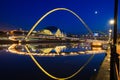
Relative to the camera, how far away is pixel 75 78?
1823cm

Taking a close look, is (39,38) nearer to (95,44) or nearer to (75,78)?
(95,44)

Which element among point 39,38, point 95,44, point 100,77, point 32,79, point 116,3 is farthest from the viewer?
point 39,38

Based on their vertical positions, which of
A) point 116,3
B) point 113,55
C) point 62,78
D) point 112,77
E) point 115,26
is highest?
point 116,3

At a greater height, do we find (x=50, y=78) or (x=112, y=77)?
(x=112, y=77)

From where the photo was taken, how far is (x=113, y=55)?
794cm

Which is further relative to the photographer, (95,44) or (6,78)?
(95,44)

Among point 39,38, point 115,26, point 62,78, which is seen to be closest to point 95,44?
point 62,78

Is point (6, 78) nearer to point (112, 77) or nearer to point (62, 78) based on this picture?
point (62, 78)


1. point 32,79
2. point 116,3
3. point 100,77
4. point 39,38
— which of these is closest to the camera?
point 116,3

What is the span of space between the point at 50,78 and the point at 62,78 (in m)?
0.95

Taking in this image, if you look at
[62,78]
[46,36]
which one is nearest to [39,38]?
[46,36]

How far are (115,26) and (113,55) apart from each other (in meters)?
0.94

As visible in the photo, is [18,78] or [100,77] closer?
[100,77]

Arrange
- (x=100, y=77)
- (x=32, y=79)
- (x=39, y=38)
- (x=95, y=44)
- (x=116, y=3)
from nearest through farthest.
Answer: (x=116, y=3) → (x=100, y=77) → (x=32, y=79) → (x=95, y=44) → (x=39, y=38)
